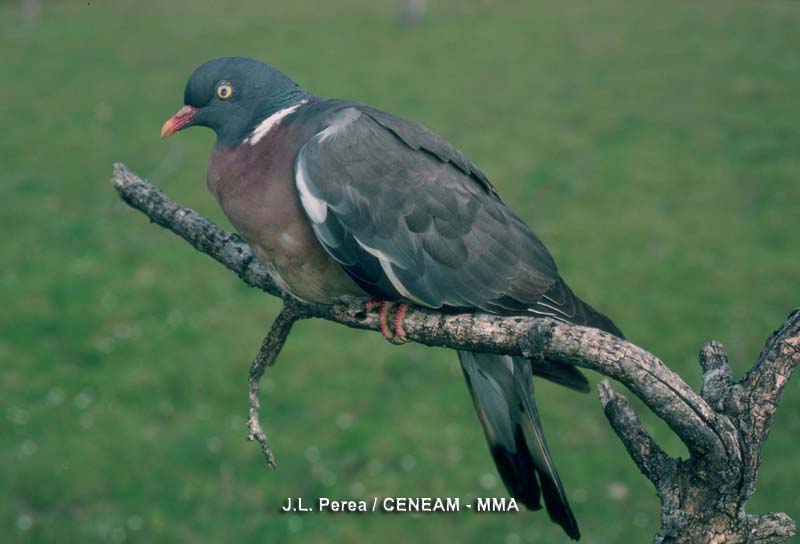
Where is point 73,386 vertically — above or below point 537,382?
below

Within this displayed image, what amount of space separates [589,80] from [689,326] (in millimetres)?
10077

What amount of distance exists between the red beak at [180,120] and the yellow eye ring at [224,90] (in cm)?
17

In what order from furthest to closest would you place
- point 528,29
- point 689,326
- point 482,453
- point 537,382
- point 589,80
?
point 528,29 < point 589,80 < point 689,326 < point 537,382 < point 482,453

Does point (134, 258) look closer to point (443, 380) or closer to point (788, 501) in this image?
point (443, 380)

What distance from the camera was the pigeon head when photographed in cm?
373

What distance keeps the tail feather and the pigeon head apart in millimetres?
1427

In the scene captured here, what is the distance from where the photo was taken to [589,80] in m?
20.5

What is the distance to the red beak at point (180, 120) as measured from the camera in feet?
12.7

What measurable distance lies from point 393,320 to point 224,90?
4.12ft

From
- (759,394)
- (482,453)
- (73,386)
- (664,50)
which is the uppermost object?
(664,50)

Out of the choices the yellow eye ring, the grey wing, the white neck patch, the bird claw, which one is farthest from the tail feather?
the yellow eye ring

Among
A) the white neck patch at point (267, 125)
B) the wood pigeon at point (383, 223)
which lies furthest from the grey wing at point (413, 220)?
the white neck patch at point (267, 125)

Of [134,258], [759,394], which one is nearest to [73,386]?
[134,258]

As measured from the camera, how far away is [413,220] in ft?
12.0
